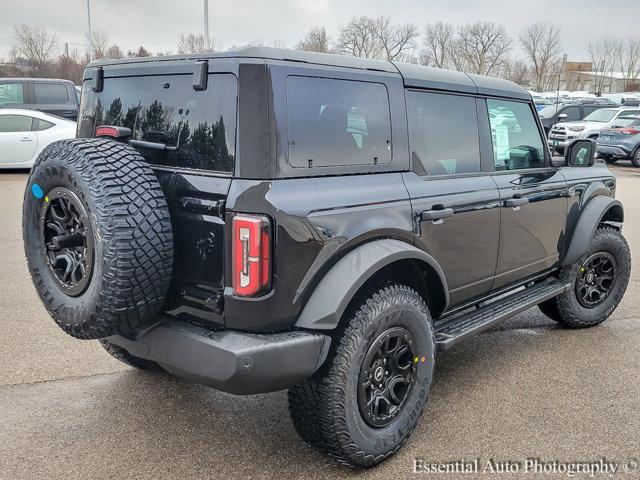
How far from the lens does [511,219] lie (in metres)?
3.72

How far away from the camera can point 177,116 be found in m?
2.71

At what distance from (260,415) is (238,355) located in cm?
110

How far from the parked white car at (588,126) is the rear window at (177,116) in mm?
18319

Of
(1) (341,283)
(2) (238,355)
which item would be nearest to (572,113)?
(1) (341,283)

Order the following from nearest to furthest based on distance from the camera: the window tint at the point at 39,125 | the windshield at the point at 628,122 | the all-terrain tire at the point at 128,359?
1. the all-terrain tire at the point at 128,359
2. the window tint at the point at 39,125
3. the windshield at the point at 628,122

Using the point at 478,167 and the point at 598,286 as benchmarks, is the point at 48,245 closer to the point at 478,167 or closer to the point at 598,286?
the point at 478,167

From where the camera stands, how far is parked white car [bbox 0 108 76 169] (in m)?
11.9

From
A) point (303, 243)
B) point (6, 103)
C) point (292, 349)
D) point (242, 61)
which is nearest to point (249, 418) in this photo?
point (292, 349)

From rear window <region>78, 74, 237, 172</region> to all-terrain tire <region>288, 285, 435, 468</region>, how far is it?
0.92 m

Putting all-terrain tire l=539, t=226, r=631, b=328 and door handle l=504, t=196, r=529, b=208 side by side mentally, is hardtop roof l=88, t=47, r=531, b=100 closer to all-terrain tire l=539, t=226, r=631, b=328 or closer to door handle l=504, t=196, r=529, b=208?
door handle l=504, t=196, r=529, b=208

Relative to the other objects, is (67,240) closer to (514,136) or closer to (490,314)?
(490,314)

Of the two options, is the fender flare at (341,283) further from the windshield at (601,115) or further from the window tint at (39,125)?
the windshield at (601,115)

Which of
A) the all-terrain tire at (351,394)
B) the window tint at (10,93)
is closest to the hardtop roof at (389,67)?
the all-terrain tire at (351,394)

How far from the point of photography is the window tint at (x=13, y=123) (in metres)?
11.8
